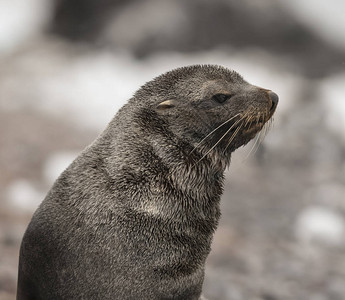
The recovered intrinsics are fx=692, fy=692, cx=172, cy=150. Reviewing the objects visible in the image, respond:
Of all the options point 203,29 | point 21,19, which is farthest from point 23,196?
point 21,19

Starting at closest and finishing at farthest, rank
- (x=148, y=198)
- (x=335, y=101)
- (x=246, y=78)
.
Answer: (x=148, y=198)
(x=335, y=101)
(x=246, y=78)

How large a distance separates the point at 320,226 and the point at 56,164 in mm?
4670

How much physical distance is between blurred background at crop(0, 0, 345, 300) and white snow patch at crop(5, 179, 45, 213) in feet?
0.10

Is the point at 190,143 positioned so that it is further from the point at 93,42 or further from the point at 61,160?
the point at 93,42

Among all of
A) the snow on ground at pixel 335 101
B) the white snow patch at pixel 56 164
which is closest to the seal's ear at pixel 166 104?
the white snow patch at pixel 56 164

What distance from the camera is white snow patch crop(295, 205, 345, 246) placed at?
10.7m

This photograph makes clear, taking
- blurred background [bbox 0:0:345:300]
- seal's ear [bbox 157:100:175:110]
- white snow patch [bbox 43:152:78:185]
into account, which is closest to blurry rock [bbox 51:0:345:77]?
blurred background [bbox 0:0:345:300]

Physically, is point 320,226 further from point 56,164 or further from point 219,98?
point 219,98

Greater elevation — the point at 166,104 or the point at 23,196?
the point at 23,196

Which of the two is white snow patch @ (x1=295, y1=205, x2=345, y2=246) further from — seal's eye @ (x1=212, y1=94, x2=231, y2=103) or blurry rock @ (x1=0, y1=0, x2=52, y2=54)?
blurry rock @ (x1=0, y1=0, x2=52, y2=54)

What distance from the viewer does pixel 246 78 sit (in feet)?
50.1

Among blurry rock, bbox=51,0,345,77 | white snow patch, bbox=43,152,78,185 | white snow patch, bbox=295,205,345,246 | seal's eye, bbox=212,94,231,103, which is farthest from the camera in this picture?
blurry rock, bbox=51,0,345,77

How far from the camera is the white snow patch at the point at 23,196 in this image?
1075cm

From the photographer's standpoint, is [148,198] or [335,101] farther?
[335,101]
